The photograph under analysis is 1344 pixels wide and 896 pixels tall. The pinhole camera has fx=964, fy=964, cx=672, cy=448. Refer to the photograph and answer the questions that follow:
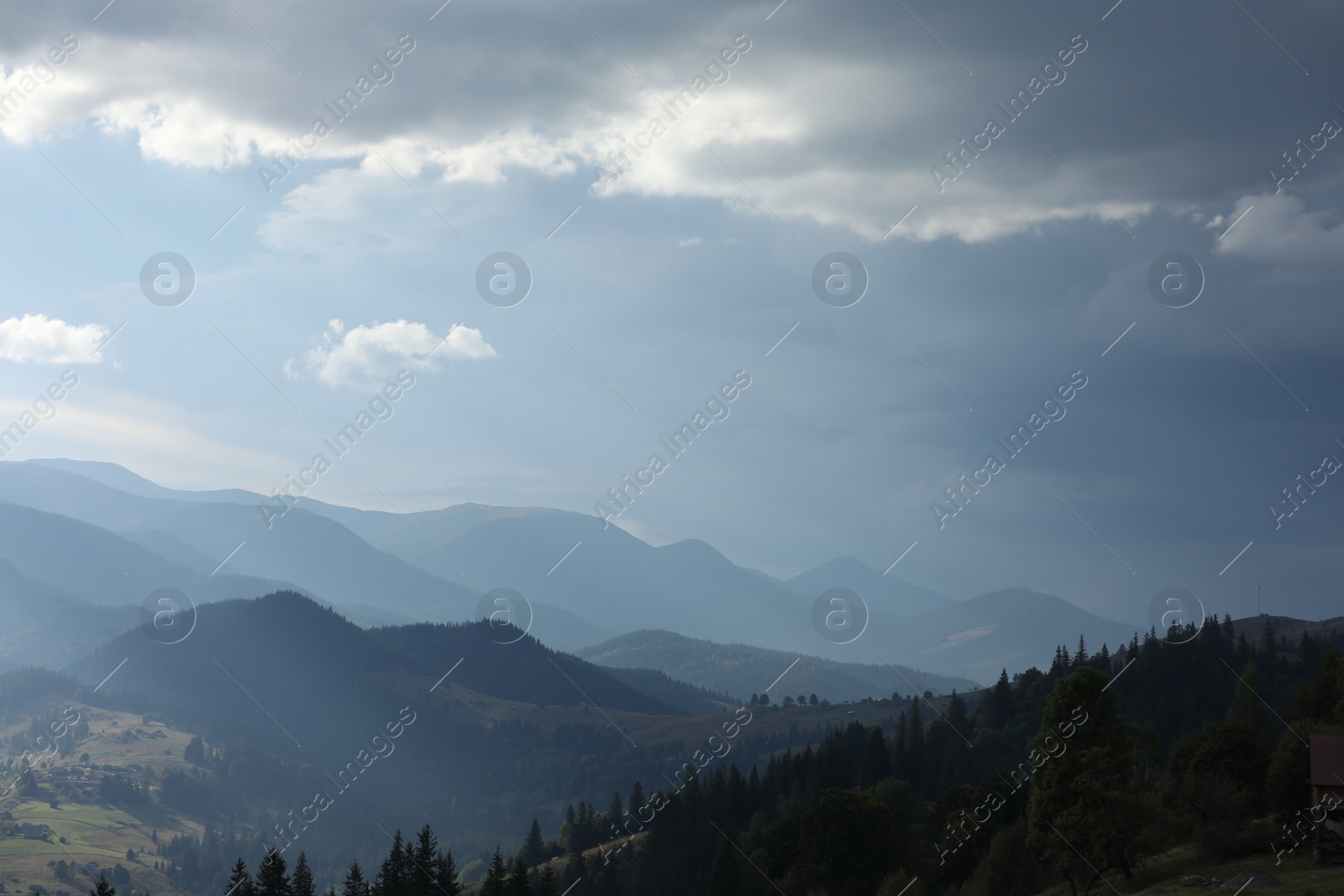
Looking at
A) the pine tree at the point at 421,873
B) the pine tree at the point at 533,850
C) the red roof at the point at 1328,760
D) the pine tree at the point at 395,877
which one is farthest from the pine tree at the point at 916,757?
the red roof at the point at 1328,760

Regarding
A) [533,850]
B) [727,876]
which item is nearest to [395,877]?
[727,876]

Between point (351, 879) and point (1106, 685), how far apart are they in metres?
53.2

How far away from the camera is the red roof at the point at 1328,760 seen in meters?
49.2

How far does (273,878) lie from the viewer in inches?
2480

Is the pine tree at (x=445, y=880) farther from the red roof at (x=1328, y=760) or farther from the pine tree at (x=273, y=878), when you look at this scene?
the red roof at (x=1328, y=760)

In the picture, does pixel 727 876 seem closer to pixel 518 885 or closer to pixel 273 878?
pixel 518 885

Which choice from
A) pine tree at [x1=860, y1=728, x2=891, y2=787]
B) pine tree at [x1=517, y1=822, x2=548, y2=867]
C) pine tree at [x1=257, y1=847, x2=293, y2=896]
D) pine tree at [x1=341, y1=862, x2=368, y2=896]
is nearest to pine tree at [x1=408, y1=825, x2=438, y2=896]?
pine tree at [x1=341, y1=862, x2=368, y2=896]

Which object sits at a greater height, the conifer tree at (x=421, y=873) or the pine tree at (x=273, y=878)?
the pine tree at (x=273, y=878)

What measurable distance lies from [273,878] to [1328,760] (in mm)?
62511

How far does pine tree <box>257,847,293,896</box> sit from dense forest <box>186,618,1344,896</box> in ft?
0.36

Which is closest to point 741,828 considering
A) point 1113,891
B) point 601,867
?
point 601,867

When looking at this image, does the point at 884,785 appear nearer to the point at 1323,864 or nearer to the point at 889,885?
the point at 889,885

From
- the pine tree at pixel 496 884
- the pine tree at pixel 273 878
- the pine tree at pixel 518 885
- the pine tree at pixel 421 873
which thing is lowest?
the pine tree at pixel 496 884

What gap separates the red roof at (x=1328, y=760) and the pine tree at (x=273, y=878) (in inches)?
2387
